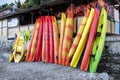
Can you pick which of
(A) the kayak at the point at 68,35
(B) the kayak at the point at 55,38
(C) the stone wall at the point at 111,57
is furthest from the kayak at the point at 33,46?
(C) the stone wall at the point at 111,57

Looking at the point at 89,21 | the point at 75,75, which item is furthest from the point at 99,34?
the point at 75,75

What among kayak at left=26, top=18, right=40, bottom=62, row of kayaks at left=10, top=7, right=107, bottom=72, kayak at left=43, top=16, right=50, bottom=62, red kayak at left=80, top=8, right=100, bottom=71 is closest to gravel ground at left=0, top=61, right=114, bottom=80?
red kayak at left=80, top=8, right=100, bottom=71

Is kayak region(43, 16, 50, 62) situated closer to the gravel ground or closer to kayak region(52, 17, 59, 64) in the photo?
kayak region(52, 17, 59, 64)

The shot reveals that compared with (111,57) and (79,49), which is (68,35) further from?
(111,57)

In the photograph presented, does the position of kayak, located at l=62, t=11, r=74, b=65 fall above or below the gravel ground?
above

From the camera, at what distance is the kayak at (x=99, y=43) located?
1152 centimetres

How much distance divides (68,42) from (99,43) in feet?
6.87

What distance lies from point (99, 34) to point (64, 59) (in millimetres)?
2360

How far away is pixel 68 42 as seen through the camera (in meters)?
13.2

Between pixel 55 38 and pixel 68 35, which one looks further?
pixel 55 38

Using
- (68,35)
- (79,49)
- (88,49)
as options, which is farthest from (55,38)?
(88,49)

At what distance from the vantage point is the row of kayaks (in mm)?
11781

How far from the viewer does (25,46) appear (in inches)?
647

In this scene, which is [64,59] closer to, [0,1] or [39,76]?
[39,76]
